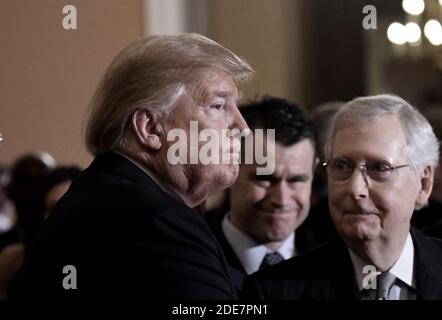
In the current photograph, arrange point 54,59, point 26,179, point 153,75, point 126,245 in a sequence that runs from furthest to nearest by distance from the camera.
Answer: point 26,179
point 54,59
point 153,75
point 126,245

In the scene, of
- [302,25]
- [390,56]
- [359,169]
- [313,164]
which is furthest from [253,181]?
[390,56]

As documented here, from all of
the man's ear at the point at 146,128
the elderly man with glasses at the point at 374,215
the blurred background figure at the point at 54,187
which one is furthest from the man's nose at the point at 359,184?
the blurred background figure at the point at 54,187

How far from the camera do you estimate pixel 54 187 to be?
2.05 meters

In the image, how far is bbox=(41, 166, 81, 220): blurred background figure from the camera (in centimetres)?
198

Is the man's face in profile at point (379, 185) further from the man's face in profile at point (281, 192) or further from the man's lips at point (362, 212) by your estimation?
the man's face in profile at point (281, 192)

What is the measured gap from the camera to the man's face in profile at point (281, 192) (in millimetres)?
1680

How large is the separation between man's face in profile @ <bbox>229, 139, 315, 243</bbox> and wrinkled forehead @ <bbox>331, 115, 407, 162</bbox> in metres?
0.20

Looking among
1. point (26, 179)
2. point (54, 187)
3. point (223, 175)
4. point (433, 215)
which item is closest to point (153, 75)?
point (223, 175)

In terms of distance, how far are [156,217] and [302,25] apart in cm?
124

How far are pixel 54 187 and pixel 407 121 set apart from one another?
0.88 meters

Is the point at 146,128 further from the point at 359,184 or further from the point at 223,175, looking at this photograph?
the point at 359,184

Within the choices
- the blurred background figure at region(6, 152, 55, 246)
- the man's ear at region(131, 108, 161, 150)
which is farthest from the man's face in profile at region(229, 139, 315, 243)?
the blurred background figure at region(6, 152, 55, 246)

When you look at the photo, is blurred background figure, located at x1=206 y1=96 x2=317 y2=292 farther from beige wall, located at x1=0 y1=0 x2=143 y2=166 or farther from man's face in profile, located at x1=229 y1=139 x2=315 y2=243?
beige wall, located at x1=0 y1=0 x2=143 y2=166
